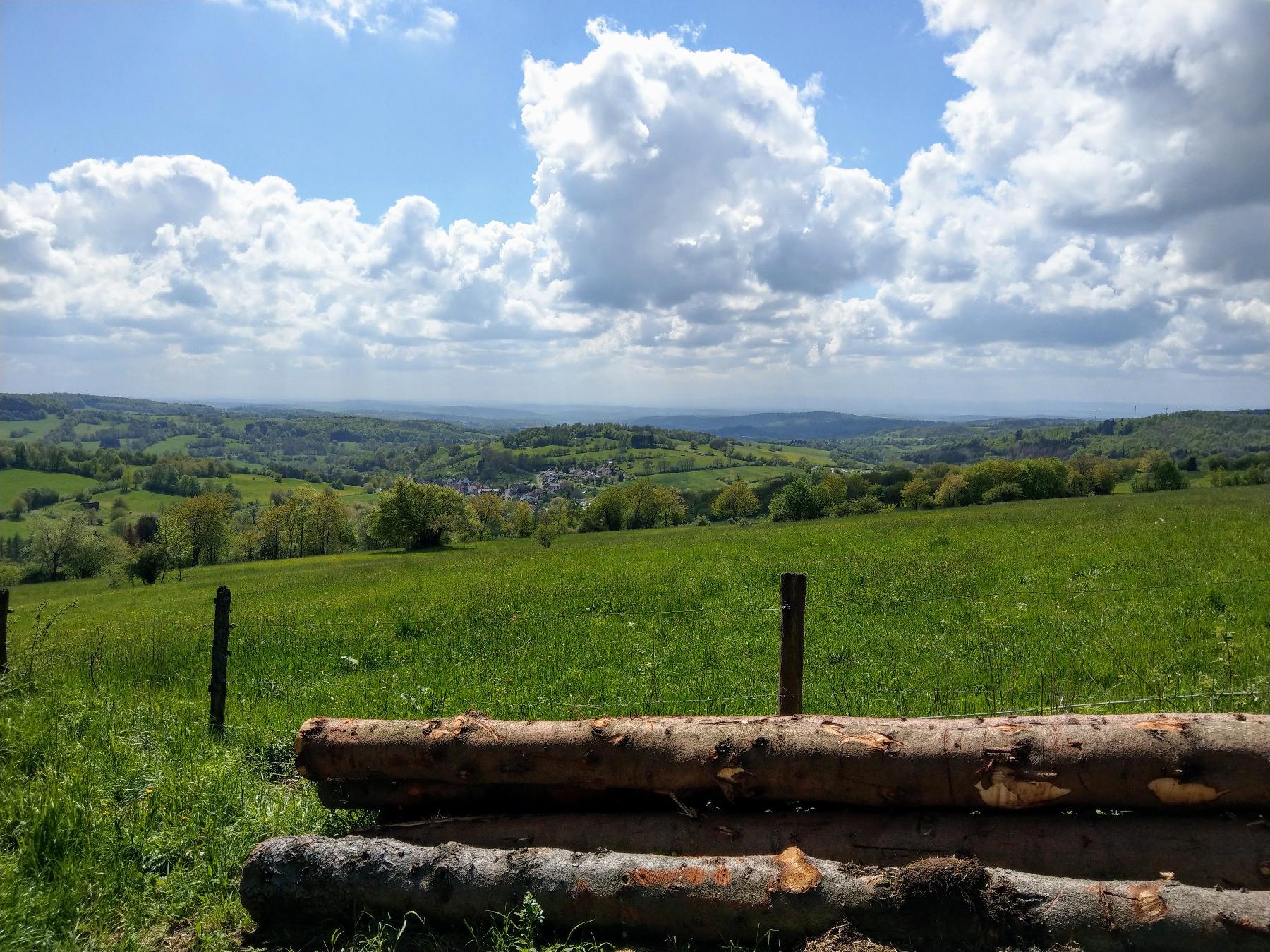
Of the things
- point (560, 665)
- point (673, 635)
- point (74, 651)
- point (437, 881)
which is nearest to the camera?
point (437, 881)

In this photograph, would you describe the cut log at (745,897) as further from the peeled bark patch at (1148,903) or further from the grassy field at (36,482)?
the grassy field at (36,482)

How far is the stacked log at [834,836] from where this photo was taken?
12.7ft

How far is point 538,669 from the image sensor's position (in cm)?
1039

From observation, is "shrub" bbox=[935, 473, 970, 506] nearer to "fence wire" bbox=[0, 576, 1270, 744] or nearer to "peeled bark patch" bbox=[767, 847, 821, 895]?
"fence wire" bbox=[0, 576, 1270, 744]

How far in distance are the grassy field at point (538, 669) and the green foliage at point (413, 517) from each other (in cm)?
4734

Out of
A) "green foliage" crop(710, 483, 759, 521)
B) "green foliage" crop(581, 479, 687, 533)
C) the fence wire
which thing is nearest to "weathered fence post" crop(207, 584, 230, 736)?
the fence wire

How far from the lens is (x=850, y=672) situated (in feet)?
31.0

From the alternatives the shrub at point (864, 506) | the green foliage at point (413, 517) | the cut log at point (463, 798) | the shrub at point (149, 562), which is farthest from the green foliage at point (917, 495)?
the shrub at point (149, 562)

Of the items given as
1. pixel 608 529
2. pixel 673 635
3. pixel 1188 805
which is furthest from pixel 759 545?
pixel 608 529

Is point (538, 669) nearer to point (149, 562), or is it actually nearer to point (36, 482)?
point (149, 562)

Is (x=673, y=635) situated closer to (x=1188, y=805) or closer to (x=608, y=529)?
(x=1188, y=805)

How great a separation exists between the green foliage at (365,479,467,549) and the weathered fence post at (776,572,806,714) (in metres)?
65.9

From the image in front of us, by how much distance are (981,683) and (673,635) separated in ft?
17.6

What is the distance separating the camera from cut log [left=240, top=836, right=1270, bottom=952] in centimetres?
367
